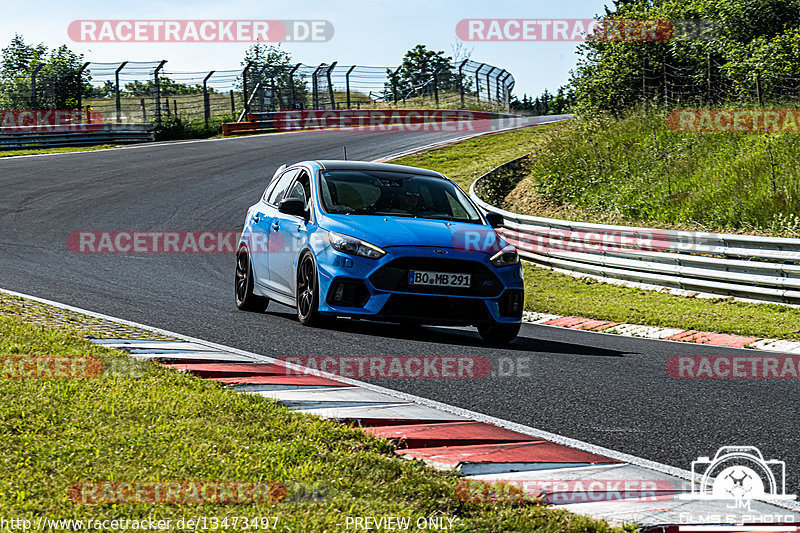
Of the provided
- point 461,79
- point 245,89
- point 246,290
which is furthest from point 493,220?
point 461,79

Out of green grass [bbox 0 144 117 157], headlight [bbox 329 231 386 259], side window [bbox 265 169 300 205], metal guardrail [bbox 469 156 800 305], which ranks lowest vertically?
metal guardrail [bbox 469 156 800 305]

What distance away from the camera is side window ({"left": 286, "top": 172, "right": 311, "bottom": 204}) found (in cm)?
986

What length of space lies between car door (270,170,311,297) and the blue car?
11 millimetres

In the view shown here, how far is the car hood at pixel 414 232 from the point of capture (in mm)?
8508

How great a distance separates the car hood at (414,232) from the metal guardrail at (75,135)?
93.1ft

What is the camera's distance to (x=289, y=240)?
9.52 m

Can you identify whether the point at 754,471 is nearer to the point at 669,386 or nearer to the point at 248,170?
the point at 669,386

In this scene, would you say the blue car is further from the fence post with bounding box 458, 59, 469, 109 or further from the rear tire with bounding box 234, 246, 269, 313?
the fence post with bounding box 458, 59, 469, 109

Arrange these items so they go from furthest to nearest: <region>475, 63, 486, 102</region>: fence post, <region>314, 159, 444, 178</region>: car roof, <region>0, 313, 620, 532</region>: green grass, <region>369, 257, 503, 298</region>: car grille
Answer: <region>475, 63, 486, 102</region>: fence post < <region>314, 159, 444, 178</region>: car roof < <region>369, 257, 503, 298</region>: car grille < <region>0, 313, 620, 532</region>: green grass

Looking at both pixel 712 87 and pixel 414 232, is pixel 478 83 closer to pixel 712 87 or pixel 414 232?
pixel 712 87

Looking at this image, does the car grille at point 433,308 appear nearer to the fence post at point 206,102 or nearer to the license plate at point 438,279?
the license plate at point 438,279

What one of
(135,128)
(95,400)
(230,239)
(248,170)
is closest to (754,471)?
(95,400)

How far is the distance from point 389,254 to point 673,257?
723cm

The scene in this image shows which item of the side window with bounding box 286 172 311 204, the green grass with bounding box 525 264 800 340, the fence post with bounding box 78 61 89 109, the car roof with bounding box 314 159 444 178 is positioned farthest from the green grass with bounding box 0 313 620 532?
the fence post with bounding box 78 61 89 109
